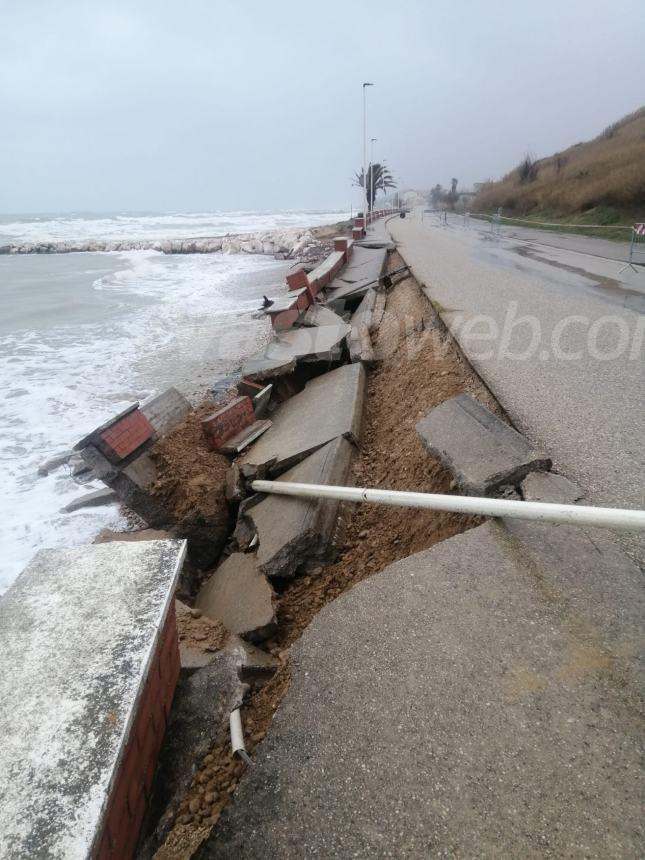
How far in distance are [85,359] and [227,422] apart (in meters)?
7.12

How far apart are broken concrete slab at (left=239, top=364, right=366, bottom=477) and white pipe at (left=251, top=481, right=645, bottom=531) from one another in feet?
2.58

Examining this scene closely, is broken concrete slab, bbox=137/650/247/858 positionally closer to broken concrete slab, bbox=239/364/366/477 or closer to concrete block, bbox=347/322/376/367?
broken concrete slab, bbox=239/364/366/477

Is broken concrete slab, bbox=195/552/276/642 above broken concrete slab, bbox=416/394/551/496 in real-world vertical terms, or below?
below

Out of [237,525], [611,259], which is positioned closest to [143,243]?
[611,259]

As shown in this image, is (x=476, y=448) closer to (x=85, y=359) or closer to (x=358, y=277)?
(x=358, y=277)

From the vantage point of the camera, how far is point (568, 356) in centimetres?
445

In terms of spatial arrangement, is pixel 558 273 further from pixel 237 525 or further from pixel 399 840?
pixel 399 840

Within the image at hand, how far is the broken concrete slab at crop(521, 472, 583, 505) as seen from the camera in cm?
229

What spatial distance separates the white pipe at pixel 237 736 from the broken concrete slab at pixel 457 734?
5cm

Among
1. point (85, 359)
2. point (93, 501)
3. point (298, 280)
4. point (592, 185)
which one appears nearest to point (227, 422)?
point (93, 501)

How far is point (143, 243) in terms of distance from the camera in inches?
1700

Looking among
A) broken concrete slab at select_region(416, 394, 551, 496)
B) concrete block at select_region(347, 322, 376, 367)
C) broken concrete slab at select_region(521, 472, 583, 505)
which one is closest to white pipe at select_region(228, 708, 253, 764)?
broken concrete slab at select_region(416, 394, 551, 496)

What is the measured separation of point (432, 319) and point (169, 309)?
438 inches

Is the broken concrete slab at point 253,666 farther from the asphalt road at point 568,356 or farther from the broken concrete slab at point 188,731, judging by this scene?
the asphalt road at point 568,356
